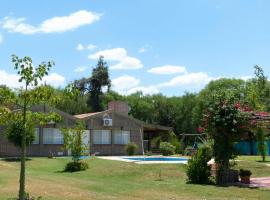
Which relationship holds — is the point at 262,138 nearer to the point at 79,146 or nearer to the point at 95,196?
the point at 79,146

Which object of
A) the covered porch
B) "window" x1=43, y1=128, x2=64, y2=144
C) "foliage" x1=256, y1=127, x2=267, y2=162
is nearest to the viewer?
"foliage" x1=256, y1=127, x2=267, y2=162

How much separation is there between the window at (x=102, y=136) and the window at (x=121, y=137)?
1.98 feet

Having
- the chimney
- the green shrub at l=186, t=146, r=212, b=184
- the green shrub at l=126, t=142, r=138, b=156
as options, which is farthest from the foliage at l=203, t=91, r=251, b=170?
the chimney

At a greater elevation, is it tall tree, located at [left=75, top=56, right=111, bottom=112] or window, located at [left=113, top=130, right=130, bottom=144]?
tall tree, located at [left=75, top=56, right=111, bottom=112]

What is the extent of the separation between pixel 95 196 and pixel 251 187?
603cm

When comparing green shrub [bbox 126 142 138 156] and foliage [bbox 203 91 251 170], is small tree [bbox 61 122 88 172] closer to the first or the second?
foliage [bbox 203 91 251 170]

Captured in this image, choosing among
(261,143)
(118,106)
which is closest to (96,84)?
(118,106)

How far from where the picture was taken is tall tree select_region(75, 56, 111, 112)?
57.9 m

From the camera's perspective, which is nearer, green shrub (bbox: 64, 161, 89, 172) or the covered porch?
green shrub (bbox: 64, 161, 89, 172)

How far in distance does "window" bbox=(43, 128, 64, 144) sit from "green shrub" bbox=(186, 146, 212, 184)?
19214mm

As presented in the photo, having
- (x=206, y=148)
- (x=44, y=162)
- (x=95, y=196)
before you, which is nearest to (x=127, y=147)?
(x=44, y=162)

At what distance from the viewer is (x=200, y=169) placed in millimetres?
18328

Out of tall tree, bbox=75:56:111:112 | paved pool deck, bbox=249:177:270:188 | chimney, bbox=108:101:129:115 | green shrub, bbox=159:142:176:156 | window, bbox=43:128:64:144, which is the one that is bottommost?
paved pool deck, bbox=249:177:270:188

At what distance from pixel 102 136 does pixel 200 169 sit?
21.3 m
